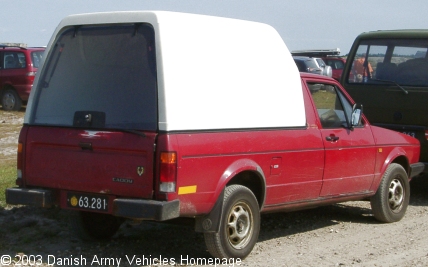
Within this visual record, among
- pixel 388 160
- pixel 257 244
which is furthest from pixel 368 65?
pixel 257 244

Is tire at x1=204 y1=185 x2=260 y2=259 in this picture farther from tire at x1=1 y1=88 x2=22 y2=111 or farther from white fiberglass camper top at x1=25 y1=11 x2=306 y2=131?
tire at x1=1 y1=88 x2=22 y2=111

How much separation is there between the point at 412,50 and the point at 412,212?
2.54 m

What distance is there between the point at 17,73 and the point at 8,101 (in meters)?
0.96

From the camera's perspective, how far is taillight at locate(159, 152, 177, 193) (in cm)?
598

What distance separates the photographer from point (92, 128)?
6.44 m

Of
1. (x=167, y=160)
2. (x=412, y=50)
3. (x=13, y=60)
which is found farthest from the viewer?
(x=13, y=60)

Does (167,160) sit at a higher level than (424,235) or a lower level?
higher

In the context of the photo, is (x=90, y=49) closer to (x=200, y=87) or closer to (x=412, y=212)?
(x=200, y=87)

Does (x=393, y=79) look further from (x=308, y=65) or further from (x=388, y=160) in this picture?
(x=308, y=65)

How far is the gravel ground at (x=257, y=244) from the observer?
681 cm

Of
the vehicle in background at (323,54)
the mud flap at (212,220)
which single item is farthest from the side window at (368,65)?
the vehicle in background at (323,54)

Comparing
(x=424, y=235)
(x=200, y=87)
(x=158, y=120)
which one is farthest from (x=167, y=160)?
(x=424, y=235)

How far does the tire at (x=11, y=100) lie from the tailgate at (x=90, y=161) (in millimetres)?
15141

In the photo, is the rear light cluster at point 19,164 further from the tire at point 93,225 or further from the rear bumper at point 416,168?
the rear bumper at point 416,168
